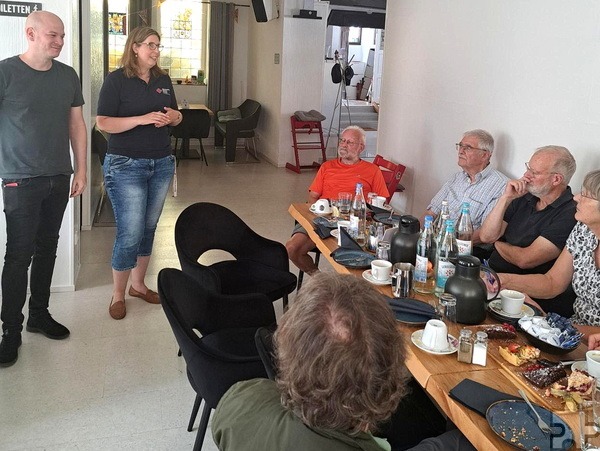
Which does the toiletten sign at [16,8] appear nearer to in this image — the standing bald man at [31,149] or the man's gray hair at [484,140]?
the standing bald man at [31,149]

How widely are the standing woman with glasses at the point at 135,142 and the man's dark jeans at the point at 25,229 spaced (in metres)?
0.38

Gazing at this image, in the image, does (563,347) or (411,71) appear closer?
(563,347)

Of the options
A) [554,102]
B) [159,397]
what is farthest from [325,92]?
[159,397]

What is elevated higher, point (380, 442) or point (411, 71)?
point (411, 71)

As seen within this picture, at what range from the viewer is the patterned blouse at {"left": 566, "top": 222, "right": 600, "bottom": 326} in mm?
2627

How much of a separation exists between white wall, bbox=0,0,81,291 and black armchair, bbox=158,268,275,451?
184 cm

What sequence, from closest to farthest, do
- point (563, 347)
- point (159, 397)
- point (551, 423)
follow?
point (551, 423)
point (563, 347)
point (159, 397)

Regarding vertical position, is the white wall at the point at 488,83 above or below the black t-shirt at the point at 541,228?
above

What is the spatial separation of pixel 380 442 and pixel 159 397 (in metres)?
1.89

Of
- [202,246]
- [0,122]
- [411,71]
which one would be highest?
[411,71]

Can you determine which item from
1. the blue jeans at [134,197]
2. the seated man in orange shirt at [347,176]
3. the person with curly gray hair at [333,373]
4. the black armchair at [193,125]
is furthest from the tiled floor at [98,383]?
the black armchair at [193,125]

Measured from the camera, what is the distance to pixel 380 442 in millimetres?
1427

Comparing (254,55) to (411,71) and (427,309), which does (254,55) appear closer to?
(411,71)

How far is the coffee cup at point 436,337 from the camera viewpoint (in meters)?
2.03
